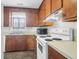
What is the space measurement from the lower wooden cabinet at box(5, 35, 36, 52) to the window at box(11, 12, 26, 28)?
69 centimetres

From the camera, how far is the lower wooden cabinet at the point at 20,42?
15.0ft

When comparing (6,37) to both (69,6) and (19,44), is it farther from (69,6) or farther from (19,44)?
(69,6)

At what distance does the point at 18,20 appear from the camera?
5184 millimetres

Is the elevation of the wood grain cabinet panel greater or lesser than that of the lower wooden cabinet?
greater

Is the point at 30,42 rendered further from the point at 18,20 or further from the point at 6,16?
the point at 6,16

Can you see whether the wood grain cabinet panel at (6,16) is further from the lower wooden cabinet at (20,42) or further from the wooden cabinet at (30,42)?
the wooden cabinet at (30,42)

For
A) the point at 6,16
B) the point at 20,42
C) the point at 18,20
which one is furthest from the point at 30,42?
the point at 6,16

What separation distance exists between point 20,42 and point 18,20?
1.13 meters

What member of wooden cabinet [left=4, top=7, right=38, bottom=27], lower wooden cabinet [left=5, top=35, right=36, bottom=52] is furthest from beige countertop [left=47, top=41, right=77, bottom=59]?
wooden cabinet [left=4, top=7, right=38, bottom=27]

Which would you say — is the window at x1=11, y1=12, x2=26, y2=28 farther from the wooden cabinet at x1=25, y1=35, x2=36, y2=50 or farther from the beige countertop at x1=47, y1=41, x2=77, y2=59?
the beige countertop at x1=47, y1=41, x2=77, y2=59

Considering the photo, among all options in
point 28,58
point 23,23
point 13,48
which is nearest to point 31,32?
point 23,23

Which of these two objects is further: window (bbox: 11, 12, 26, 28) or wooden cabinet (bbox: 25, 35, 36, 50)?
window (bbox: 11, 12, 26, 28)

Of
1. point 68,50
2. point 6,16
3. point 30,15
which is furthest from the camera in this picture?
point 30,15

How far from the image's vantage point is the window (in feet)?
16.6
